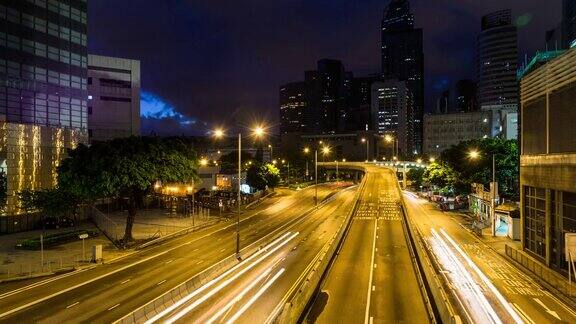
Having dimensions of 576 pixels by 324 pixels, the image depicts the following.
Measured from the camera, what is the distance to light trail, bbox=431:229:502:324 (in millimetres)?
26156

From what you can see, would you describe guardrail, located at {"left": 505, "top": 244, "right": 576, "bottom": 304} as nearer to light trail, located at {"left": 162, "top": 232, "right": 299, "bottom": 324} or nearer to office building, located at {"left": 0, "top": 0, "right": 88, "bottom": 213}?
light trail, located at {"left": 162, "top": 232, "right": 299, "bottom": 324}

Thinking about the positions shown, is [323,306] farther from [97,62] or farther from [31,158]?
[97,62]

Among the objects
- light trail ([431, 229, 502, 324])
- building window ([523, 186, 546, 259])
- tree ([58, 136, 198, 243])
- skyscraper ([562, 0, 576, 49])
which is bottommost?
light trail ([431, 229, 502, 324])

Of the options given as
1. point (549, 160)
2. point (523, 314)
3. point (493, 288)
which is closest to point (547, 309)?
point (523, 314)

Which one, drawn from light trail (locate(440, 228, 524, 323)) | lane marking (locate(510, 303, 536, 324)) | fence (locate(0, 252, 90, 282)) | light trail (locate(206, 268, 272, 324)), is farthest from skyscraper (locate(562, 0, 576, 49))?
fence (locate(0, 252, 90, 282))

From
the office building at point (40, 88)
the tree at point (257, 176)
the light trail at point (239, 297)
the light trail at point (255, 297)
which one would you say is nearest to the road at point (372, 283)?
the light trail at point (255, 297)

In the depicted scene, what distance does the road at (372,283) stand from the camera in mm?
25156

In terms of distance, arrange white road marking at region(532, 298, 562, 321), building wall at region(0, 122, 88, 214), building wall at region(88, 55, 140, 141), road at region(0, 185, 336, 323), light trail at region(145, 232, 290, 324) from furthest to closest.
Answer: building wall at region(88, 55, 140, 141) < building wall at region(0, 122, 88, 214) < white road marking at region(532, 298, 562, 321) < road at region(0, 185, 336, 323) < light trail at region(145, 232, 290, 324)

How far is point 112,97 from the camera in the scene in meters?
113

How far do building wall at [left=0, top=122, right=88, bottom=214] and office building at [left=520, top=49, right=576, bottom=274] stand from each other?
6184 centimetres

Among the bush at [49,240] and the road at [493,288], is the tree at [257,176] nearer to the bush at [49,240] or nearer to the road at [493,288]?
the bush at [49,240]

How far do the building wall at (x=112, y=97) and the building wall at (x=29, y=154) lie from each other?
43.1 metres

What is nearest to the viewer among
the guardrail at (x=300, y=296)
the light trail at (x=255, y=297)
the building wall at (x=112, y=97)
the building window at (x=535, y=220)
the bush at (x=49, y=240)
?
the guardrail at (x=300, y=296)

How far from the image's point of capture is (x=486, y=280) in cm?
3438
